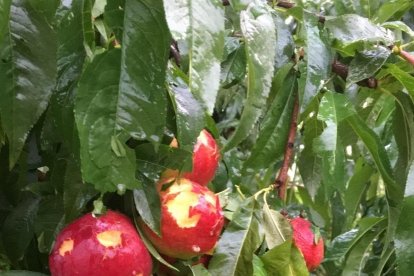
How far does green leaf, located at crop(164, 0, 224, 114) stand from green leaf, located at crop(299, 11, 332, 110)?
0.80 feet

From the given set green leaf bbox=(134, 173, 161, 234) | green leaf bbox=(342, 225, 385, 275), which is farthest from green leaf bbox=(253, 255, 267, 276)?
green leaf bbox=(342, 225, 385, 275)

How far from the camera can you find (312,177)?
871mm

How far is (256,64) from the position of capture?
1.65 ft

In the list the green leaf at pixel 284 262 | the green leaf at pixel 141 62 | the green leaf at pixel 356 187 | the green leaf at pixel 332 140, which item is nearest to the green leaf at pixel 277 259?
the green leaf at pixel 284 262

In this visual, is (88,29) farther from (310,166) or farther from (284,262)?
(310,166)

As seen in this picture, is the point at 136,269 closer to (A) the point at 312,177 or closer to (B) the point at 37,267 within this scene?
(B) the point at 37,267

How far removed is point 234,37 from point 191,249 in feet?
1.12

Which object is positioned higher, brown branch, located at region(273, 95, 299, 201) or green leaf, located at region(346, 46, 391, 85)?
green leaf, located at region(346, 46, 391, 85)

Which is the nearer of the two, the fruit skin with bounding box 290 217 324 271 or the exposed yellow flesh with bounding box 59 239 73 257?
the exposed yellow flesh with bounding box 59 239 73 257

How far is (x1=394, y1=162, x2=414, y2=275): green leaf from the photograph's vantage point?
0.65 metres

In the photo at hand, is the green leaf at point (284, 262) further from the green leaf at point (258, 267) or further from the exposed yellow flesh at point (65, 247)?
the exposed yellow flesh at point (65, 247)

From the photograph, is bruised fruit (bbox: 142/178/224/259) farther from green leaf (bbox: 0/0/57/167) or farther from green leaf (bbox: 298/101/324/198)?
green leaf (bbox: 298/101/324/198)

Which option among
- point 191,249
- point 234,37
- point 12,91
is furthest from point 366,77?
point 12,91

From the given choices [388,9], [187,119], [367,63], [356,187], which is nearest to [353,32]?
[367,63]
